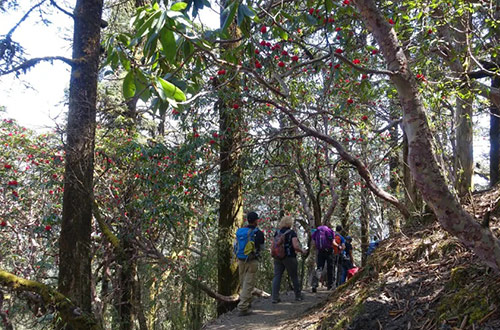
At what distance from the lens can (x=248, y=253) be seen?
23.4ft

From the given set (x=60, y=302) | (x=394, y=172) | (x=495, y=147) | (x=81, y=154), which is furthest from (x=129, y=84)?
(x=394, y=172)

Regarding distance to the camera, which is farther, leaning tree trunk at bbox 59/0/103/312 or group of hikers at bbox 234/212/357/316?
group of hikers at bbox 234/212/357/316

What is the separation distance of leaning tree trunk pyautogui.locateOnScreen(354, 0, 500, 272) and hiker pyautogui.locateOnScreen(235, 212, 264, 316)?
4.50 meters

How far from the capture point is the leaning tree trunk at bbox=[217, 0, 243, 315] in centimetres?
851

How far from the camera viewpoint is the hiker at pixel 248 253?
23.5 feet

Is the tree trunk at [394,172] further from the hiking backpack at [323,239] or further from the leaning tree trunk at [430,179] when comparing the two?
the leaning tree trunk at [430,179]

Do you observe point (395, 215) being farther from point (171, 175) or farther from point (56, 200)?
point (56, 200)

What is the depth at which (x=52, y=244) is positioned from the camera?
10125mm

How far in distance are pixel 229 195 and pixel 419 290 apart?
5.35 meters

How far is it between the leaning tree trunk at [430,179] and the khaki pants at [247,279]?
188 inches

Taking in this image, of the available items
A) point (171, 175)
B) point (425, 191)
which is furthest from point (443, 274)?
point (171, 175)

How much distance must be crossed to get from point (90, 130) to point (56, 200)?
4.57 meters

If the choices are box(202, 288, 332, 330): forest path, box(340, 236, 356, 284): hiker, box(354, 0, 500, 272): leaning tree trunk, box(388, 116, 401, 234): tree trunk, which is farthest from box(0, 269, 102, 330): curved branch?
box(388, 116, 401, 234): tree trunk

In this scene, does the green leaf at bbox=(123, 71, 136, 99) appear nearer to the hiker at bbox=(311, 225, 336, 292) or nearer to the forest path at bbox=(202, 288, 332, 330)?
the forest path at bbox=(202, 288, 332, 330)
